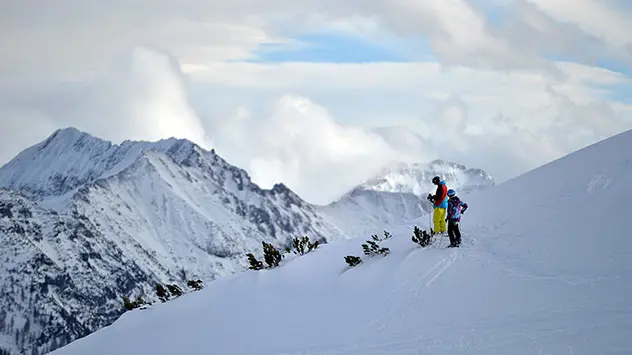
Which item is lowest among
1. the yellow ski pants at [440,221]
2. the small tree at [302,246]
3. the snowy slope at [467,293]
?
the snowy slope at [467,293]

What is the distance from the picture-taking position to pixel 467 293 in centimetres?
1541

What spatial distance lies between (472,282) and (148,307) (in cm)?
1053

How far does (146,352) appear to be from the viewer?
61.1ft

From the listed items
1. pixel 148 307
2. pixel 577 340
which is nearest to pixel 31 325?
pixel 148 307

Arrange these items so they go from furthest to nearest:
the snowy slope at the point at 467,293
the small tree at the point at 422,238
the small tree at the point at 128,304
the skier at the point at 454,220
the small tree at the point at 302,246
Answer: the small tree at the point at 302,246, the small tree at the point at 128,304, the small tree at the point at 422,238, the skier at the point at 454,220, the snowy slope at the point at 467,293

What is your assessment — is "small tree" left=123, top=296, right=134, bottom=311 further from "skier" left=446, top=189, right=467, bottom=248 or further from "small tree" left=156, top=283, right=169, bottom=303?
"skier" left=446, top=189, right=467, bottom=248

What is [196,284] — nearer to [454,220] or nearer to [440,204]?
[440,204]

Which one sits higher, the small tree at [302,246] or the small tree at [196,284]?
the small tree at [302,246]

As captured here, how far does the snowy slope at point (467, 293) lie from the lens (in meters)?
12.9

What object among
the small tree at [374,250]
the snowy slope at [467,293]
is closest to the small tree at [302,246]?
the snowy slope at [467,293]

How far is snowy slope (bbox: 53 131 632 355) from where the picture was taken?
12875 millimetres

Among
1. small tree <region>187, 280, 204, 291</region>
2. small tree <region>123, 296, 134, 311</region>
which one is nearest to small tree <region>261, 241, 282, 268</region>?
small tree <region>187, 280, 204, 291</region>

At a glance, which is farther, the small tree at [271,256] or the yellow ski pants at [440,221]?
the small tree at [271,256]

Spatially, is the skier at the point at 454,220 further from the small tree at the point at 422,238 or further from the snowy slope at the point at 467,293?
the small tree at the point at 422,238
